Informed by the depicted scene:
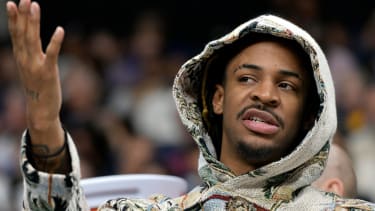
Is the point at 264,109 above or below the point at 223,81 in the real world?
below

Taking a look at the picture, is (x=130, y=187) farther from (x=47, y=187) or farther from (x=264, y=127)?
(x=47, y=187)

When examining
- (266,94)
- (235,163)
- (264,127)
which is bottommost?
(235,163)

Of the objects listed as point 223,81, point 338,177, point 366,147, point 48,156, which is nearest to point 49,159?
point 48,156

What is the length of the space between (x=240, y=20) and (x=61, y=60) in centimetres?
139

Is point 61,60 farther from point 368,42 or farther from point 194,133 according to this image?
point 194,133

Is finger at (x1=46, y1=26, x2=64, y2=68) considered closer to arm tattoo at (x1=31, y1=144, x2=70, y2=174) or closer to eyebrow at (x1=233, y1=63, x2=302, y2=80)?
arm tattoo at (x1=31, y1=144, x2=70, y2=174)

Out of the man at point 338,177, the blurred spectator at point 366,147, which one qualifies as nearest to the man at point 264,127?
the man at point 338,177

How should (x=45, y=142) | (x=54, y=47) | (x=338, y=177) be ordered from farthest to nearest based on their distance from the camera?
(x=338, y=177)
(x=45, y=142)
(x=54, y=47)

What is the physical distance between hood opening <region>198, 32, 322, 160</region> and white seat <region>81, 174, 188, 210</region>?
0.82 meters

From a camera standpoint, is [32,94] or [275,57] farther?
[275,57]

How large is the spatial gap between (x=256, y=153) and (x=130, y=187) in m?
1.19

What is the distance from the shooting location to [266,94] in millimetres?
4254

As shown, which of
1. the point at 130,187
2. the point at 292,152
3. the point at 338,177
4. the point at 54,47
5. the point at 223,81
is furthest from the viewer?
the point at 130,187

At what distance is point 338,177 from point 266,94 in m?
1.08
